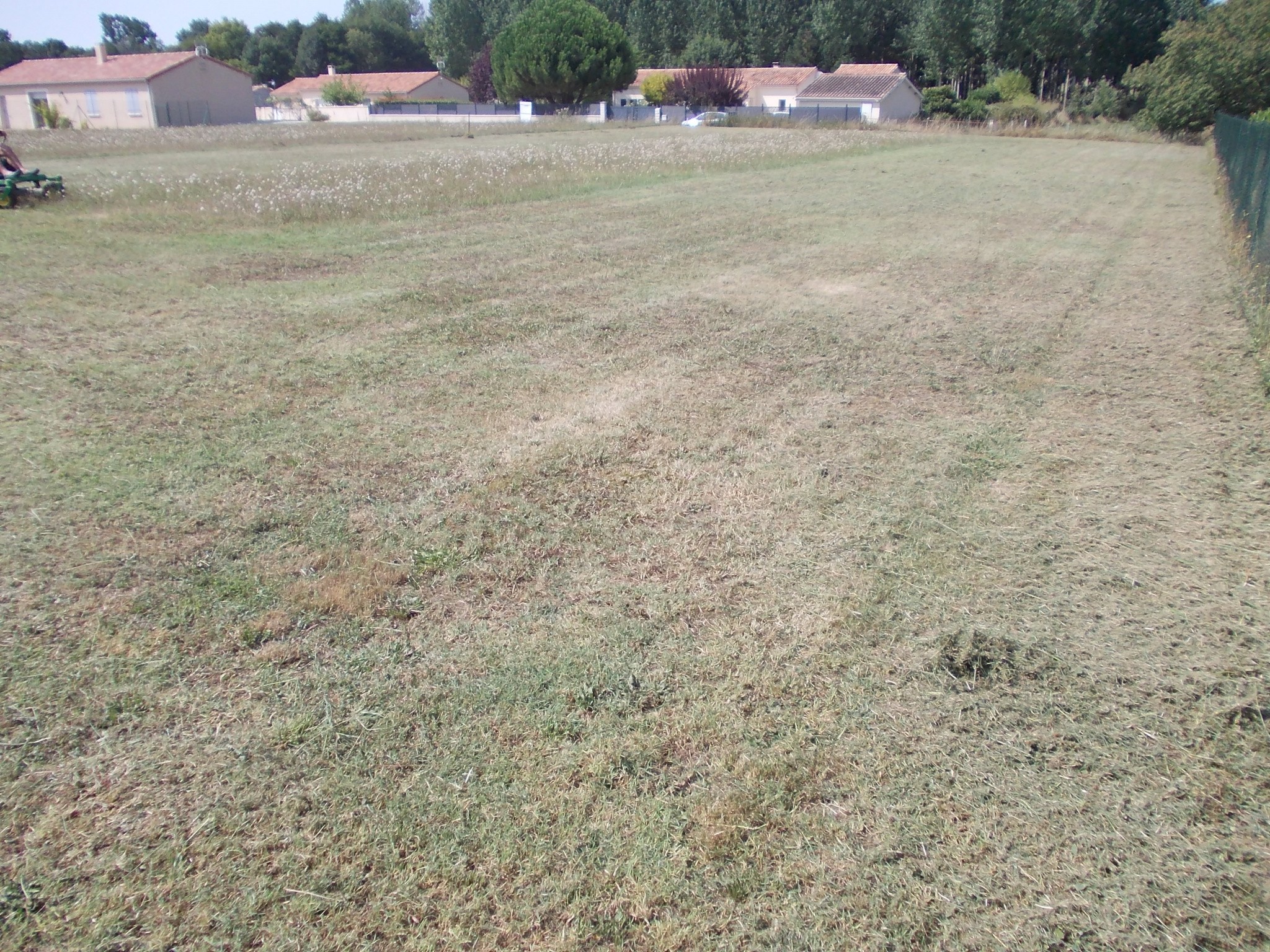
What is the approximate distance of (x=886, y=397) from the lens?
6426 millimetres

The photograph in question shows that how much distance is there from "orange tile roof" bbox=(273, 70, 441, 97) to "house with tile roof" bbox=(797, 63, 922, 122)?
1469 inches

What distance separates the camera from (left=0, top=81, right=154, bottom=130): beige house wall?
50.6 metres

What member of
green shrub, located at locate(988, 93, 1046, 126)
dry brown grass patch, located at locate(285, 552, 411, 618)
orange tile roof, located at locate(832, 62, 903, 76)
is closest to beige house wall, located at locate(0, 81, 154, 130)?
orange tile roof, located at locate(832, 62, 903, 76)

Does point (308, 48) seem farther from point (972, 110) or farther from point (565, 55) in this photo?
point (972, 110)

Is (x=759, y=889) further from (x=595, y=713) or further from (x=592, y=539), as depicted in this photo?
(x=592, y=539)

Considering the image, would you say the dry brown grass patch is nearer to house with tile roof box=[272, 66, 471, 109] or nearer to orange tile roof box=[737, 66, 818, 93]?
orange tile roof box=[737, 66, 818, 93]

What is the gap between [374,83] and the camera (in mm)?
77312

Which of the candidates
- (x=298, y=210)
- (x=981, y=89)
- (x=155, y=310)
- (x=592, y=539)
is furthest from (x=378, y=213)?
(x=981, y=89)

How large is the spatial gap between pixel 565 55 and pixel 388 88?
29.2 m

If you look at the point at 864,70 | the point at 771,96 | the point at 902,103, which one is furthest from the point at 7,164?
the point at 771,96

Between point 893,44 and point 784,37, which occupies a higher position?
point 784,37

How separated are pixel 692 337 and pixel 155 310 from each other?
5266 millimetres

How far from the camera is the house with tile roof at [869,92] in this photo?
53.4 metres

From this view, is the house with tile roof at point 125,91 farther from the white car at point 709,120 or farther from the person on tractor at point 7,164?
the person on tractor at point 7,164
